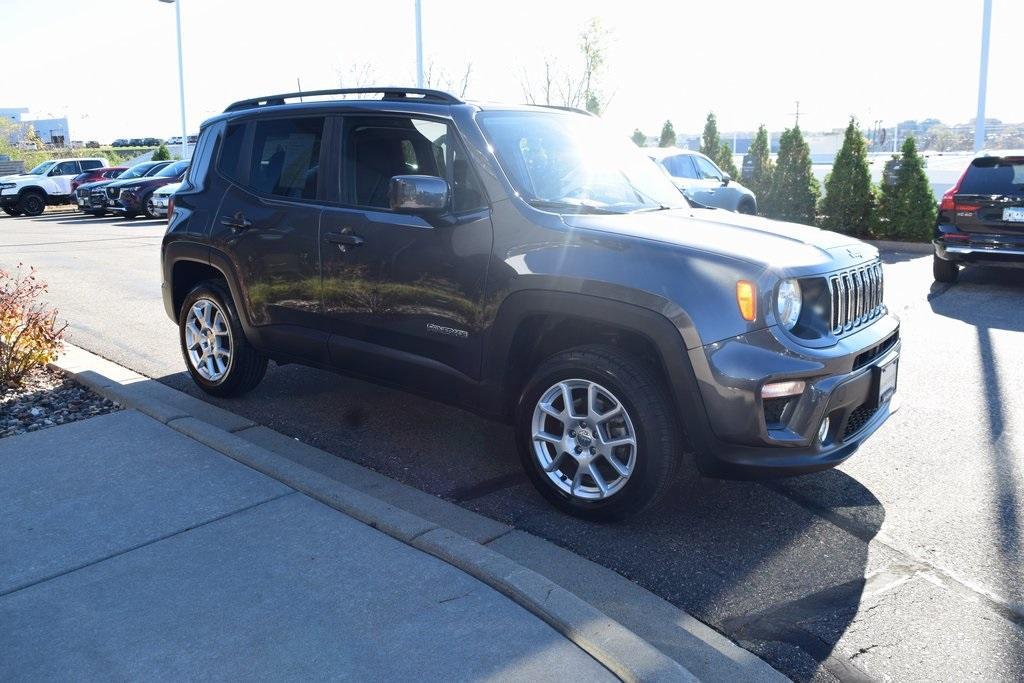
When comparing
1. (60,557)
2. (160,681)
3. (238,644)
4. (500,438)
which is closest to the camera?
(160,681)

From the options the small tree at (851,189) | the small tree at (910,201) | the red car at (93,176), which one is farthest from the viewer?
the red car at (93,176)

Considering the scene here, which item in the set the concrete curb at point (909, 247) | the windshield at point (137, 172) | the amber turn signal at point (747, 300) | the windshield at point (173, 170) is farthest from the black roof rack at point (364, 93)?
the windshield at point (137, 172)

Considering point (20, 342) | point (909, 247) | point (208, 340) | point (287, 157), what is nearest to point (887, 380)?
point (287, 157)

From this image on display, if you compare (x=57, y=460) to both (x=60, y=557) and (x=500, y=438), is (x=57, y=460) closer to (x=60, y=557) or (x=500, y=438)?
(x=60, y=557)

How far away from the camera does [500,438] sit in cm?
543

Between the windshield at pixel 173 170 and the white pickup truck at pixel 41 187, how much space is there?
597 cm

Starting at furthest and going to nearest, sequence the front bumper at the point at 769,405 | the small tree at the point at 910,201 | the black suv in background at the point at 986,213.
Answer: the small tree at the point at 910,201 → the black suv in background at the point at 986,213 → the front bumper at the point at 769,405

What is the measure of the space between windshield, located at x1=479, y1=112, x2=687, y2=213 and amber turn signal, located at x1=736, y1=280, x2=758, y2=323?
1049mm

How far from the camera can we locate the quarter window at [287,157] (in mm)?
5266

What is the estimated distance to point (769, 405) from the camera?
369 cm

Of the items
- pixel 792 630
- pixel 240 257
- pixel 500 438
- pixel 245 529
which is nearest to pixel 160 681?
pixel 245 529

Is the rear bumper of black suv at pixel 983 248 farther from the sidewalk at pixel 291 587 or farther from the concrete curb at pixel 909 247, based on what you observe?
the sidewalk at pixel 291 587

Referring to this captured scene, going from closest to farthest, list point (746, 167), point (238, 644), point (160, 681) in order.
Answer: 1. point (160, 681)
2. point (238, 644)
3. point (746, 167)

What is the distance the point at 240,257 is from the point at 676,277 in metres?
3.02
